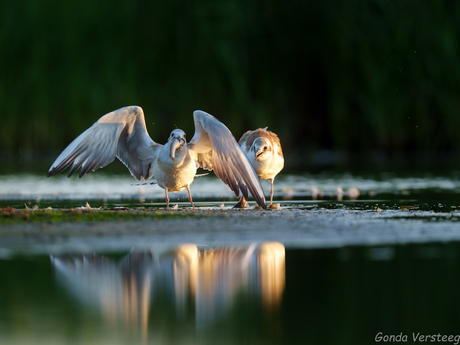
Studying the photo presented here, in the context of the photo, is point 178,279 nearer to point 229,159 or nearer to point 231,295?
point 231,295

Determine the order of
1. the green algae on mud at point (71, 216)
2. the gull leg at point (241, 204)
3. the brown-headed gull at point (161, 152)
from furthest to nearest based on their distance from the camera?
the gull leg at point (241, 204) → the brown-headed gull at point (161, 152) → the green algae on mud at point (71, 216)

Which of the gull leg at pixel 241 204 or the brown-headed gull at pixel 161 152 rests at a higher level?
the brown-headed gull at pixel 161 152

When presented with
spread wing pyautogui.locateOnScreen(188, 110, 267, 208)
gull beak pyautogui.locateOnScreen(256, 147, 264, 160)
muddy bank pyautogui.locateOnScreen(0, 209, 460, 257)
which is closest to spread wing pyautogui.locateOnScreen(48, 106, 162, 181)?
spread wing pyautogui.locateOnScreen(188, 110, 267, 208)

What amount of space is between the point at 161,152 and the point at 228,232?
111 inches

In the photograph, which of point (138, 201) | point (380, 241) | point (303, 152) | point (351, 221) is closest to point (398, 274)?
point (380, 241)

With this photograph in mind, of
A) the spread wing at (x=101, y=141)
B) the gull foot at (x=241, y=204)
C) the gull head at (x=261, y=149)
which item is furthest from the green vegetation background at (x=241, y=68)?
the spread wing at (x=101, y=141)

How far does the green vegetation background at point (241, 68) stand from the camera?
19.0 metres

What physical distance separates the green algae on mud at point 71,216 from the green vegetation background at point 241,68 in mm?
10405

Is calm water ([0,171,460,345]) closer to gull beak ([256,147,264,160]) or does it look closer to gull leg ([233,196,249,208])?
gull leg ([233,196,249,208])

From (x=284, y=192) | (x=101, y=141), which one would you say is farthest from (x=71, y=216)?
(x=284, y=192)

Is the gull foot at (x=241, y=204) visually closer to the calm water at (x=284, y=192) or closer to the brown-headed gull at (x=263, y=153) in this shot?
the brown-headed gull at (x=263, y=153)

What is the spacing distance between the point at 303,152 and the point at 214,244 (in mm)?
14509

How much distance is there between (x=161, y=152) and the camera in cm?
1002

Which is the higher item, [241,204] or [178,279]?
[241,204]
